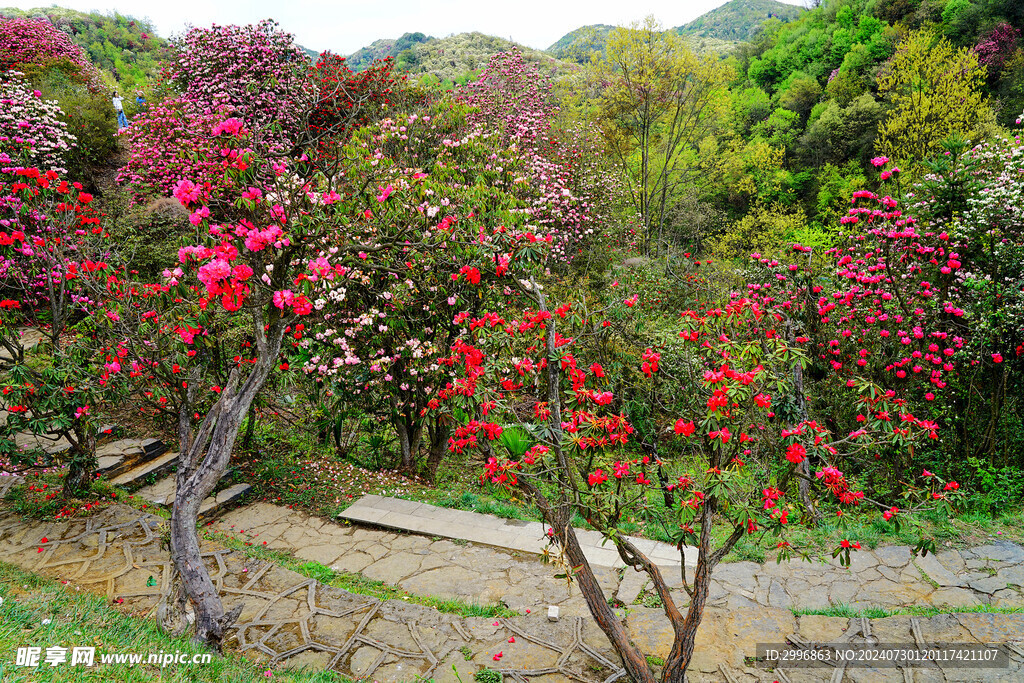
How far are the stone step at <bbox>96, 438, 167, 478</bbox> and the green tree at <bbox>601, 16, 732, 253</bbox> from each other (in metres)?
12.5

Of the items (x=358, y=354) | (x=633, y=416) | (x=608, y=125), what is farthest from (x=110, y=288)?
(x=608, y=125)

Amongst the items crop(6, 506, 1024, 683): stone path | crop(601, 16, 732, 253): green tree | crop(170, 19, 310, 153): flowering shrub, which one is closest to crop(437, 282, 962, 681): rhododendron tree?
crop(6, 506, 1024, 683): stone path

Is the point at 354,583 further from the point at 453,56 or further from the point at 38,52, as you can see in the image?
the point at 453,56

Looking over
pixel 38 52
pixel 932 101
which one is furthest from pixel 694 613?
pixel 38 52

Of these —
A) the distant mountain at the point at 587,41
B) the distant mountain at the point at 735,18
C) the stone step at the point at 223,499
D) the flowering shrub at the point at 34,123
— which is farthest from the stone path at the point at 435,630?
the distant mountain at the point at 735,18

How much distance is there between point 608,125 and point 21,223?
16840 mm

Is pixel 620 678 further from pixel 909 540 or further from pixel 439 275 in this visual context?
pixel 439 275

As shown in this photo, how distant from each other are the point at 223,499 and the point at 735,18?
87.9 metres

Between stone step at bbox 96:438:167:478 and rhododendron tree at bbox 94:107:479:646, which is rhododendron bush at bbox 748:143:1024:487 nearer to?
rhododendron tree at bbox 94:107:479:646

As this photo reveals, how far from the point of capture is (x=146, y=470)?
6.28m

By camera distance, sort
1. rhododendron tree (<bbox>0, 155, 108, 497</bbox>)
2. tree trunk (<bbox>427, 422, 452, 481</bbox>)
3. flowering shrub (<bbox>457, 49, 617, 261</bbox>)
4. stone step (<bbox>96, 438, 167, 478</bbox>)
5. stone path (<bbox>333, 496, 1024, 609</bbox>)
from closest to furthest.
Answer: stone path (<bbox>333, 496, 1024, 609</bbox>) → rhododendron tree (<bbox>0, 155, 108, 497</bbox>) → stone step (<bbox>96, 438, 167, 478</bbox>) → tree trunk (<bbox>427, 422, 452, 481</bbox>) → flowering shrub (<bbox>457, 49, 617, 261</bbox>)

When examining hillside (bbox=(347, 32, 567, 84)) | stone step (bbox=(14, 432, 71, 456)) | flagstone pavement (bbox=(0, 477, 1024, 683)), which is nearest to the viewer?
flagstone pavement (bbox=(0, 477, 1024, 683))

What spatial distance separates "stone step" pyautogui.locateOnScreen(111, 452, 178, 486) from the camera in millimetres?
6039

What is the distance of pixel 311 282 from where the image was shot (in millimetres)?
3498
